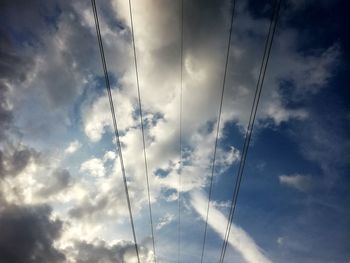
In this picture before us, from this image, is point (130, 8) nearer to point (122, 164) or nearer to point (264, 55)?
point (264, 55)

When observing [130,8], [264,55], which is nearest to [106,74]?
[130,8]

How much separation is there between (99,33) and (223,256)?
19.9 meters

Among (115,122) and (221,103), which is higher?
(221,103)

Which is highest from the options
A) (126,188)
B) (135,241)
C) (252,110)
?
(252,110)

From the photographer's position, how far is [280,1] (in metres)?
12.6

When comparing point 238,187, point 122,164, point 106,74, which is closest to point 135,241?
point 122,164

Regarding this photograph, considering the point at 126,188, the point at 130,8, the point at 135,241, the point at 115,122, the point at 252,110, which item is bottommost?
the point at 135,241

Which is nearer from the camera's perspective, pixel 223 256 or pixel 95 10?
pixel 95 10

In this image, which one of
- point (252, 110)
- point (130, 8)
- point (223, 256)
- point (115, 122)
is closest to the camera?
point (130, 8)

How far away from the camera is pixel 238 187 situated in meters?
18.6

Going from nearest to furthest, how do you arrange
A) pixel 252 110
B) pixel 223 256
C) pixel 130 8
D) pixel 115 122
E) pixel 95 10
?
pixel 95 10 < pixel 130 8 < pixel 115 122 < pixel 252 110 < pixel 223 256

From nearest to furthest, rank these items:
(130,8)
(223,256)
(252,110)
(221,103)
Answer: (130,8), (252,110), (221,103), (223,256)

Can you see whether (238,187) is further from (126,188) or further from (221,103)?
(126,188)

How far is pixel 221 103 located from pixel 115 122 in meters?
7.11
